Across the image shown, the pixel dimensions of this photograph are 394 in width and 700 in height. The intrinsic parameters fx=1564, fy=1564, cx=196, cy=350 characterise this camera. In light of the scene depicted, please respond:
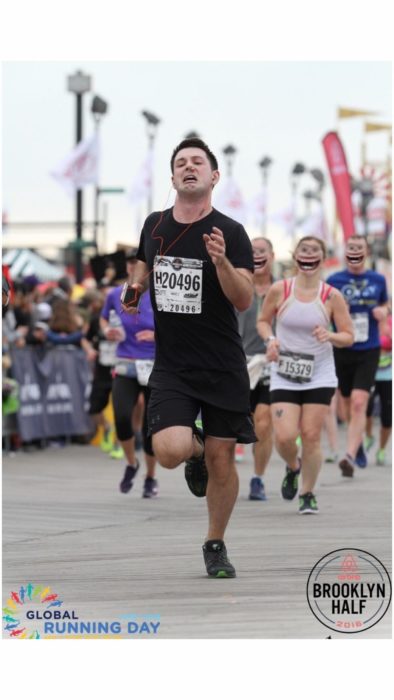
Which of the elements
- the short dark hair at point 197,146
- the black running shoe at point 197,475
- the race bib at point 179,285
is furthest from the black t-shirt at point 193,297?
the black running shoe at point 197,475

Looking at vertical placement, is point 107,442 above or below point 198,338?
below

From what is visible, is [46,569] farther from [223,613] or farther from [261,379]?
[261,379]

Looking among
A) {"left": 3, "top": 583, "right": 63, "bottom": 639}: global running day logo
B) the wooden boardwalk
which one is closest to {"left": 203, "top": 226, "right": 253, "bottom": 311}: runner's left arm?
the wooden boardwalk

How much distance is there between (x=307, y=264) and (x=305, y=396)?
0.93m

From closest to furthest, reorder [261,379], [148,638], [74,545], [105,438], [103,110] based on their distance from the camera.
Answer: [148,638] < [74,545] < [261,379] < [105,438] < [103,110]

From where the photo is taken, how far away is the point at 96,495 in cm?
1305

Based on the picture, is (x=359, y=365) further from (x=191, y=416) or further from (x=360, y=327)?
(x=191, y=416)

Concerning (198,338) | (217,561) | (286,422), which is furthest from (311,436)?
(198,338)

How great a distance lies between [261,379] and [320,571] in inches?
202

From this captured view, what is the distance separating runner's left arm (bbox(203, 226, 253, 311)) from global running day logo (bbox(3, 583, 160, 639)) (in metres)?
1.65

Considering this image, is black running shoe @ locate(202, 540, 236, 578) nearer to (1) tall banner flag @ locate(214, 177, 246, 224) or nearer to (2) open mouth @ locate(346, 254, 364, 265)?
(2) open mouth @ locate(346, 254, 364, 265)

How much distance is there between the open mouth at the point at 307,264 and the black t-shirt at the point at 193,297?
331cm

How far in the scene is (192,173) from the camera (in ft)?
24.8

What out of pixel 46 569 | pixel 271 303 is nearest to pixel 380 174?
pixel 271 303
